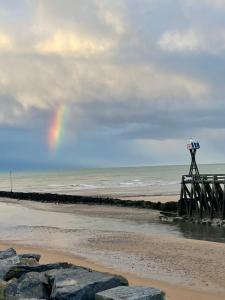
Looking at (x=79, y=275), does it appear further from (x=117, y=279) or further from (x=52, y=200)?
(x=52, y=200)

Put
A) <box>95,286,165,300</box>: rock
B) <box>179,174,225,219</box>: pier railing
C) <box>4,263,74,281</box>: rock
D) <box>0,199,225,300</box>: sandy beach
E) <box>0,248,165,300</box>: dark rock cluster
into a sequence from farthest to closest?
1. <box>179,174,225,219</box>: pier railing
2. <box>0,199,225,300</box>: sandy beach
3. <box>4,263,74,281</box>: rock
4. <box>0,248,165,300</box>: dark rock cluster
5. <box>95,286,165,300</box>: rock

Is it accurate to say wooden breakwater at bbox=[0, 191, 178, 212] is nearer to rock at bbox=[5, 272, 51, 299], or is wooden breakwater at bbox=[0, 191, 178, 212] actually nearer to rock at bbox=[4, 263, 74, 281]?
rock at bbox=[4, 263, 74, 281]

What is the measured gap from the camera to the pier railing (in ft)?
80.9

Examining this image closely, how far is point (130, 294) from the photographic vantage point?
25.5 ft

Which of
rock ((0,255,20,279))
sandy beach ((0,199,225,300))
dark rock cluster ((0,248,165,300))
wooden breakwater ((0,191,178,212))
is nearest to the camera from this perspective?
dark rock cluster ((0,248,165,300))

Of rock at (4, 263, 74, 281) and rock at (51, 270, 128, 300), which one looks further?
rock at (4, 263, 74, 281)

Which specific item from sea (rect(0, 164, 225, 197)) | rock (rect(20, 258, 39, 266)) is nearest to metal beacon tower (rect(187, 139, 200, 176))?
rock (rect(20, 258, 39, 266))

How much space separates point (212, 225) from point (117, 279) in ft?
51.7

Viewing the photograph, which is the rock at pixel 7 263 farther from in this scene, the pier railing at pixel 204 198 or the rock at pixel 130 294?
the pier railing at pixel 204 198

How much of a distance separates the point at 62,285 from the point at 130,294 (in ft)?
4.94

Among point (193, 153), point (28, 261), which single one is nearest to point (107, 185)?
point (193, 153)

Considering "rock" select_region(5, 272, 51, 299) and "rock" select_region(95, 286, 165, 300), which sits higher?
"rock" select_region(95, 286, 165, 300)

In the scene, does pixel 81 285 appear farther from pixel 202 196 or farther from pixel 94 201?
pixel 94 201

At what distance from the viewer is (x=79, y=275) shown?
30.4 feet
